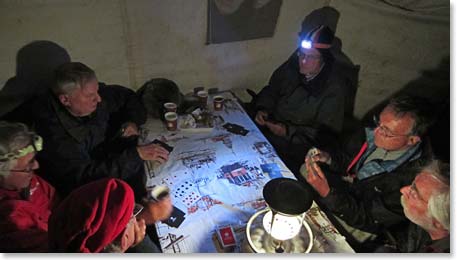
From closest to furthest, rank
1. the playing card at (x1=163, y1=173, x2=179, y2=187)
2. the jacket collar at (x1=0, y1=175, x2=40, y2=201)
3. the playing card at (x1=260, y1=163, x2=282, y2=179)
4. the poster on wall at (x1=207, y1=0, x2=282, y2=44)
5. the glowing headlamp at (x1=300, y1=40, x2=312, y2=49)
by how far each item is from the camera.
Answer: the jacket collar at (x1=0, y1=175, x2=40, y2=201), the playing card at (x1=163, y1=173, x2=179, y2=187), the playing card at (x1=260, y1=163, x2=282, y2=179), the glowing headlamp at (x1=300, y1=40, x2=312, y2=49), the poster on wall at (x1=207, y1=0, x2=282, y2=44)

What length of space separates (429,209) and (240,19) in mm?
2358

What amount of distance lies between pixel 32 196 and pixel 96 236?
865 mm

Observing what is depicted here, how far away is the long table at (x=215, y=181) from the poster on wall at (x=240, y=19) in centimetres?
95

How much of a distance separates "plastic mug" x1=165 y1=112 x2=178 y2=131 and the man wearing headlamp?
0.90 metres

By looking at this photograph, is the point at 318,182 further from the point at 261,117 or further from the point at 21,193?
the point at 21,193

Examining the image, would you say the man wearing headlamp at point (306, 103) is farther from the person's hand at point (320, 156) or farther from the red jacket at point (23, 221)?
the red jacket at point (23, 221)

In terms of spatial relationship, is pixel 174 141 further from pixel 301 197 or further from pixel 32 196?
pixel 301 197

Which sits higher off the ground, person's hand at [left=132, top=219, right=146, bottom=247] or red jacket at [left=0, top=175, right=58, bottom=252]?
person's hand at [left=132, top=219, right=146, bottom=247]

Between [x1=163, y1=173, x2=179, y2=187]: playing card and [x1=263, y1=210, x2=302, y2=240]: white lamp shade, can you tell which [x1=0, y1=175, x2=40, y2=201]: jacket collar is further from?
[x1=263, y1=210, x2=302, y2=240]: white lamp shade

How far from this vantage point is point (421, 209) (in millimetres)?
1850

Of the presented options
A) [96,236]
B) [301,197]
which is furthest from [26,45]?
[301,197]

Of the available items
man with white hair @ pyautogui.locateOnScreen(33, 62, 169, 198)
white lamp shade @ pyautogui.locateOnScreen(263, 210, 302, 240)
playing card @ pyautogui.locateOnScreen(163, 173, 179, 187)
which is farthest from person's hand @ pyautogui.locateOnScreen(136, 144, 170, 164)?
white lamp shade @ pyautogui.locateOnScreen(263, 210, 302, 240)

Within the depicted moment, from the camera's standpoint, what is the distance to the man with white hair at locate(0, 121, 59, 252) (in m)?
1.75

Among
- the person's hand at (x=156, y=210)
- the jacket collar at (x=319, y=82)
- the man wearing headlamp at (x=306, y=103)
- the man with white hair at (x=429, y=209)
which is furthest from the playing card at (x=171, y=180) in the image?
the jacket collar at (x=319, y=82)
